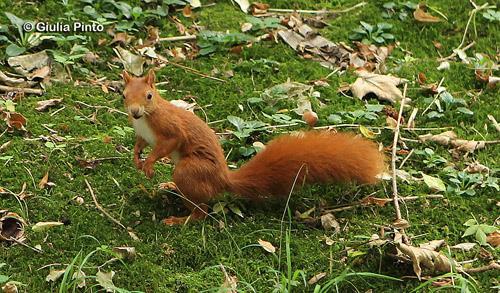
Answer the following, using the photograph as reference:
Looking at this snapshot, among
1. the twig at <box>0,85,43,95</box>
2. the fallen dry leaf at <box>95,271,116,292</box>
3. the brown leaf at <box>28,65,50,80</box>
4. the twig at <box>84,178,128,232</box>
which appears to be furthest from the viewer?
the brown leaf at <box>28,65,50,80</box>

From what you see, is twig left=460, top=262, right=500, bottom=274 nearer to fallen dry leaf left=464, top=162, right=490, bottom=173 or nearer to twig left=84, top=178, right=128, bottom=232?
fallen dry leaf left=464, top=162, right=490, bottom=173

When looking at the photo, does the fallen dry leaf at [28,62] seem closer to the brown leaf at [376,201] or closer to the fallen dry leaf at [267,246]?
the fallen dry leaf at [267,246]

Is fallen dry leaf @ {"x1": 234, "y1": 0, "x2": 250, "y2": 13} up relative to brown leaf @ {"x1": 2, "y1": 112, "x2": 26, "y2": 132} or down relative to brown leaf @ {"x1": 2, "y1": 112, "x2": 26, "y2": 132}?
down

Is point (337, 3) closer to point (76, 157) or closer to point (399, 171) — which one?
point (399, 171)

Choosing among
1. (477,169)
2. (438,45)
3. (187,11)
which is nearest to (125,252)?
(477,169)

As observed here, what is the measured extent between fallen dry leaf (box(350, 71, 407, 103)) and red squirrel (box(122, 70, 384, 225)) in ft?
3.44

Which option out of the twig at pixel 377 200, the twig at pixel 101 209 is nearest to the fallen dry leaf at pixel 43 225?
the twig at pixel 101 209

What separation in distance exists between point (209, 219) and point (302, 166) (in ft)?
1.44

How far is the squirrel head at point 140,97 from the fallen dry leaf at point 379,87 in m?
1.48

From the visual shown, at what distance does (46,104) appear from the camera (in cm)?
417

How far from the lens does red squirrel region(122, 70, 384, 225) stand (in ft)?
11.1

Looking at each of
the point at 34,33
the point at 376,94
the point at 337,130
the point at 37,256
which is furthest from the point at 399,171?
the point at 34,33

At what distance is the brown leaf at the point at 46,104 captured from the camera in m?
4.15

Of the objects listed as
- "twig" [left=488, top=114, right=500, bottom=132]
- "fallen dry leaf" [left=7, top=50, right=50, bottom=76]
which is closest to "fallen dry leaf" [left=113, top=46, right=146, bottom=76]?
"fallen dry leaf" [left=7, top=50, right=50, bottom=76]
